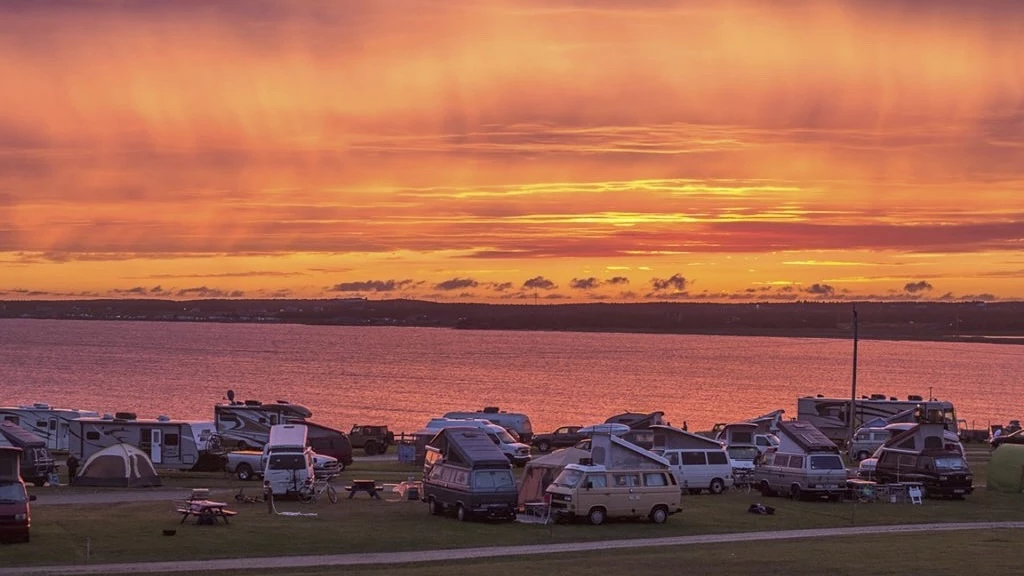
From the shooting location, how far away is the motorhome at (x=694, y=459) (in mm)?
41938

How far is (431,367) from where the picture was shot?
651 feet

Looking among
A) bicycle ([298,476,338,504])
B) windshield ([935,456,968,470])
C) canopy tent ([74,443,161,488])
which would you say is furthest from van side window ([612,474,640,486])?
canopy tent ([74,443,161,488])

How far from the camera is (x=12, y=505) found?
28.7m

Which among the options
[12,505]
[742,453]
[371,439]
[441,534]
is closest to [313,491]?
[441,534]

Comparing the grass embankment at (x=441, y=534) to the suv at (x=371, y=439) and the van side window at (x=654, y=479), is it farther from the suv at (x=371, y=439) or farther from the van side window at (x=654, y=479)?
the suv at (x=371, y=439)

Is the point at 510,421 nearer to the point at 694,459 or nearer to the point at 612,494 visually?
the point at 694,459

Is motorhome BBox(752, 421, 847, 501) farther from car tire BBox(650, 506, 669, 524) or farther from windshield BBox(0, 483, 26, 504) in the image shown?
windshield BBox(0, 483, 26, 504)

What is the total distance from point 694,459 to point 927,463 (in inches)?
299

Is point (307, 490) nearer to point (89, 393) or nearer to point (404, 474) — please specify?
point (404, 474)

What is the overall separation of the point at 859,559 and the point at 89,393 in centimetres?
10902

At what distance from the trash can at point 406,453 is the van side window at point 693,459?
14.3 m

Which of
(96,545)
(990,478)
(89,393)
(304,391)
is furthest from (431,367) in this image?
(96,545)

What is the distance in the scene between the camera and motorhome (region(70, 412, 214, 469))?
161ft

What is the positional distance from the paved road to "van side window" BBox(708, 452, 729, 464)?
773 centimetres
